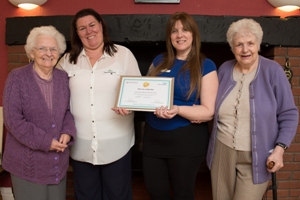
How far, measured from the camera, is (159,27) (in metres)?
2.13

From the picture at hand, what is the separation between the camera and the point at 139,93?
153 cm

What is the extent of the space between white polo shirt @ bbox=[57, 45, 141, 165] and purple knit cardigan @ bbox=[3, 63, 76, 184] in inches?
4.1

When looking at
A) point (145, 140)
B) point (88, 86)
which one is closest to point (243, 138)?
point (145, 140)

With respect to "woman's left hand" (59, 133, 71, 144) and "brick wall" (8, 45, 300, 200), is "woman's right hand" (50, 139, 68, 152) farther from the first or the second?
"brick wall" (8, 45, 300, 200)

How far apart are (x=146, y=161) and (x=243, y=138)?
556 mm

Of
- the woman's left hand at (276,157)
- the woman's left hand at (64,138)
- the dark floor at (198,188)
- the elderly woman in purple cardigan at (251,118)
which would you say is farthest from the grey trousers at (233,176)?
the dark floor at (198,188)

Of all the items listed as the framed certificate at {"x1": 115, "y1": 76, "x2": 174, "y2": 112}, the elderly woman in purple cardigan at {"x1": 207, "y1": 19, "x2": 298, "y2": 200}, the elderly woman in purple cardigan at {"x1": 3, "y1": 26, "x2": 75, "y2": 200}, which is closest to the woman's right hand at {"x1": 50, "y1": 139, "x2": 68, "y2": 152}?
the elderly woman in purple cardigan at {"x1": 3, "y1": 26, "x2": 75, "y2": 200}

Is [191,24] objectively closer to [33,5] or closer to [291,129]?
[291,129]

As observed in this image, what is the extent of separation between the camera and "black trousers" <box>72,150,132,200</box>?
1693 millimetres

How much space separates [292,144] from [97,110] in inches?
63.1

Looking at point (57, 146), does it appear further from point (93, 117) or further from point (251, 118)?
point (251, 118)

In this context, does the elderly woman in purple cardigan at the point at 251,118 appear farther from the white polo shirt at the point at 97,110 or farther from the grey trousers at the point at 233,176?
the white polo shirt at the point at 97,110

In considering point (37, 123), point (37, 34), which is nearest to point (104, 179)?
point (37, 123)

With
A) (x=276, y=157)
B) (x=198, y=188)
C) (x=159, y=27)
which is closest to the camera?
(x=276, y=157)
